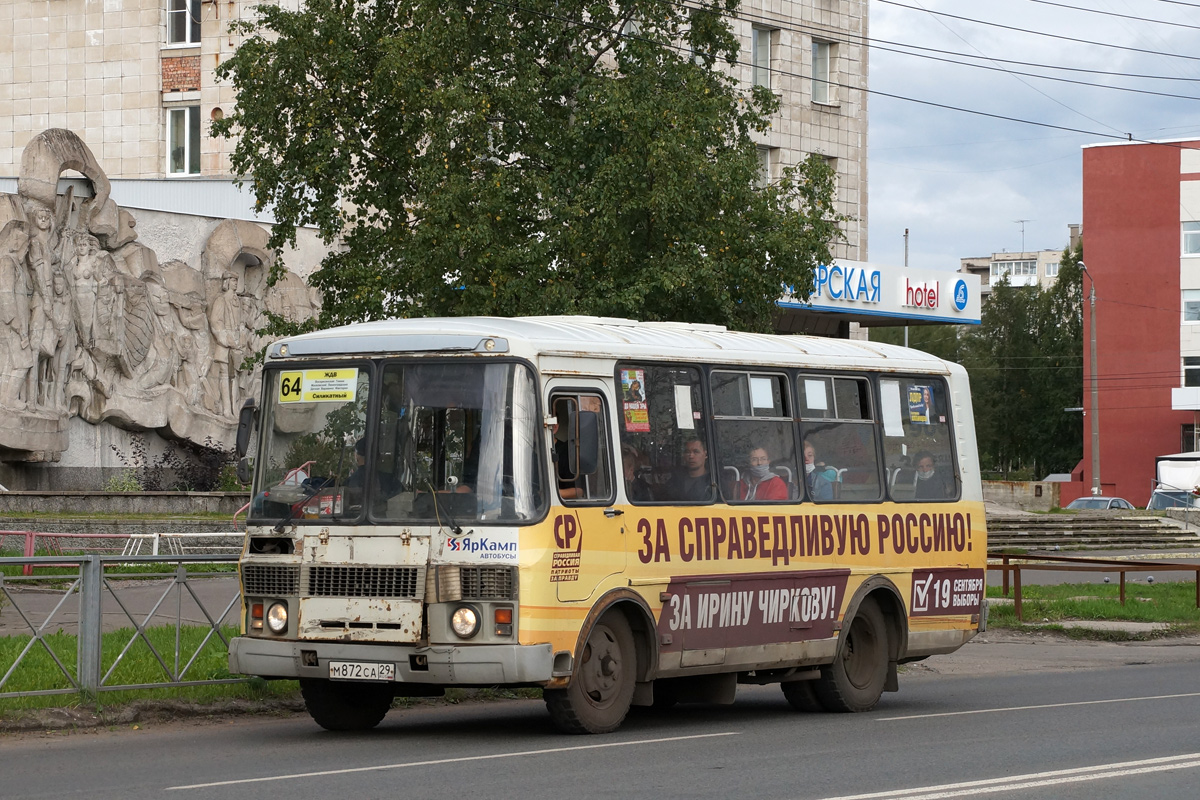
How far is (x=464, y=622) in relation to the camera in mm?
10867

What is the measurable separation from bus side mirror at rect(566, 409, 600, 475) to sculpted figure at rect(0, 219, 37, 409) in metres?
20.0

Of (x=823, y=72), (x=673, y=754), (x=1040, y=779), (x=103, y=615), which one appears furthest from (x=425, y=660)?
(x=823, y=72)


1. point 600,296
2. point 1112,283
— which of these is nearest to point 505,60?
point 600,296

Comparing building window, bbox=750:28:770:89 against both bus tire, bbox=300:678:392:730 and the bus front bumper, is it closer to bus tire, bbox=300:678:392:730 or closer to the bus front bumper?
bus tire, bbox=300:678:392:730

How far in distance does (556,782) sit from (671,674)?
2.90 meters

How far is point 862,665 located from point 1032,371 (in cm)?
9031

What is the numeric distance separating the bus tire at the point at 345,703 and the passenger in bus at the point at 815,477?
364cm

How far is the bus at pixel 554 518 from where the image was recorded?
1094 cm

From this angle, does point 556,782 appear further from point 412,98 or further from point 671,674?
point 412,98

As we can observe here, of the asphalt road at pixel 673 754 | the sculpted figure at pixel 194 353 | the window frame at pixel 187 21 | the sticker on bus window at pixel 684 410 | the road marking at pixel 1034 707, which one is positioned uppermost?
the window frame at pixel 187 21

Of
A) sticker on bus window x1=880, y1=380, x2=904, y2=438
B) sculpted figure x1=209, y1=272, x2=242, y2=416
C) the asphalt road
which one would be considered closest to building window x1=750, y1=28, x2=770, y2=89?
sculpted figure x1=209, y1=272, x2=242, y2=416

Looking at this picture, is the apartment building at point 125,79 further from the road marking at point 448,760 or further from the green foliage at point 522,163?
the road marking at point 448,760

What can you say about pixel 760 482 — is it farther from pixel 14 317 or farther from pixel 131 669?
pixel 14 317

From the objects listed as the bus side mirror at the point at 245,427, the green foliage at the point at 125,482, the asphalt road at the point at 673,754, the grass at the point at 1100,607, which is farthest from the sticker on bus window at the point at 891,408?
the green foliage at the point at 125,482
